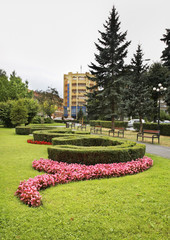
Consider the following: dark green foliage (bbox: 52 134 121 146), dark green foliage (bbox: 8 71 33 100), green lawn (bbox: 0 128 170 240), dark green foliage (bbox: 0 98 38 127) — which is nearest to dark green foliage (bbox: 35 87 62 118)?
dark green foliage (bbox: 8 71 33 100)

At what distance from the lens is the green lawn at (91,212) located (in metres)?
2.48

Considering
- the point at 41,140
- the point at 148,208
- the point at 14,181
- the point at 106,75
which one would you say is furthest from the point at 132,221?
the point at 106,75

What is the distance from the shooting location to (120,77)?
68.5 ft

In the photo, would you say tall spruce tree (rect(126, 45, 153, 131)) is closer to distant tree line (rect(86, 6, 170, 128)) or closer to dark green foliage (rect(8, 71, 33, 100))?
distant tree line (rect(86, 6, 170, 128))

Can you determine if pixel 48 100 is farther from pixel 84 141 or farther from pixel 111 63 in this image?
pixel 84 141

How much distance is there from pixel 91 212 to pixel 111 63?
21145 mm

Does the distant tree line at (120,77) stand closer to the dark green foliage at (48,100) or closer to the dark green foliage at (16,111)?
the dark green foliage at (16,111)

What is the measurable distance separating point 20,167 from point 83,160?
2.10 meters

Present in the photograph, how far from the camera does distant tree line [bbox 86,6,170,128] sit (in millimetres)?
19531

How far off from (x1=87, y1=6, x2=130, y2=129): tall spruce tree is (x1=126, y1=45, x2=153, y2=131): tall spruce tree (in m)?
1.57

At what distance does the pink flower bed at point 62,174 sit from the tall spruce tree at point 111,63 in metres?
16.0

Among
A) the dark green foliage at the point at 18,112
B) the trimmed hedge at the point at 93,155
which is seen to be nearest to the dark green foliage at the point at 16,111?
the dark green foliage at the point at 18,112

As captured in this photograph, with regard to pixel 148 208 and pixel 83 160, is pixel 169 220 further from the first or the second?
pixel 83 160

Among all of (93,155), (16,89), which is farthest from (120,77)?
(16,89)
